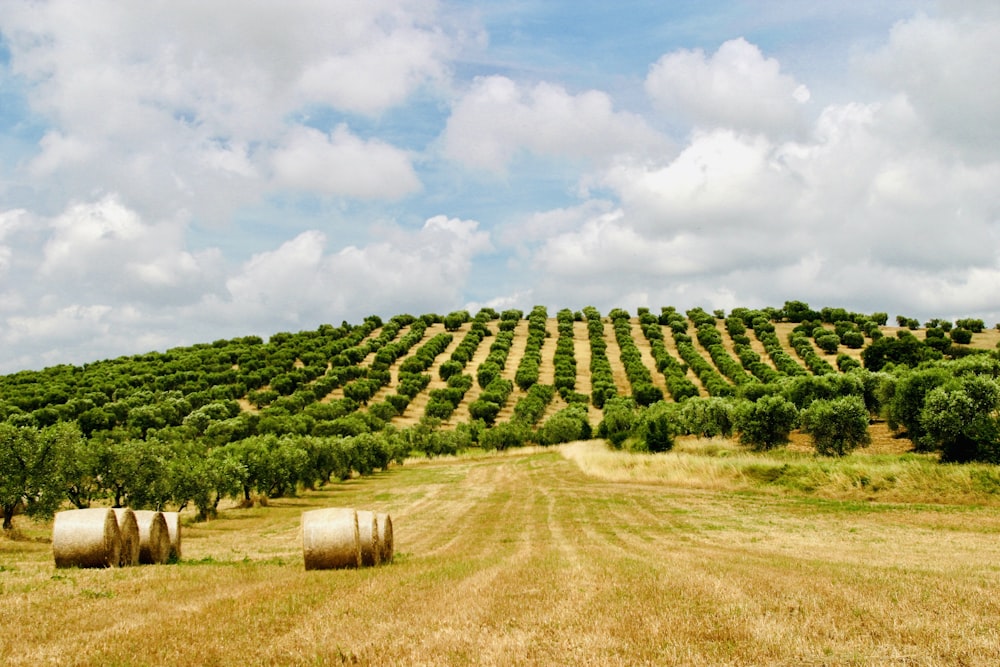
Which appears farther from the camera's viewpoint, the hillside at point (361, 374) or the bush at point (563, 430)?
the hillside at point (361, 374)

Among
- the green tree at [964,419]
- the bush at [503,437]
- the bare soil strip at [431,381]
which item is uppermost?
the bare soil strip at [431,381]

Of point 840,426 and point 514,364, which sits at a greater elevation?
point 514,364

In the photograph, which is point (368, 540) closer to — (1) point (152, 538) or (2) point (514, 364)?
(1) point (152, 538)

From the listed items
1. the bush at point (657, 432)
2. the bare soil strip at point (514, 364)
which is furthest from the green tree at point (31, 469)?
the bare soil strip at point (514, 364)

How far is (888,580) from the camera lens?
15.6 meters

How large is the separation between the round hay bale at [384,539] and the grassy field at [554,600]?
0.83 m

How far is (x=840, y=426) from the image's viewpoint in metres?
64.6

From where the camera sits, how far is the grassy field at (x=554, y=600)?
1031 centimetres

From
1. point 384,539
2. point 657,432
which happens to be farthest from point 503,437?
point 384,539

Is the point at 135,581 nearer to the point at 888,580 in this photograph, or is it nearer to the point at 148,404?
the point at 888,580

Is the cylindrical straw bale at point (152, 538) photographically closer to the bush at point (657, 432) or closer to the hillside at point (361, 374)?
the bush at point (657, 432)

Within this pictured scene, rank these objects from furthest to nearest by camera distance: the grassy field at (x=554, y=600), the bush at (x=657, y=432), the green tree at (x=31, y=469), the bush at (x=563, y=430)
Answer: the bush at (x=563, y=430) < the bush at (x=657, y=432) < the green tree at (x=31, y=469) < the grassy field at (x=554, y=600)

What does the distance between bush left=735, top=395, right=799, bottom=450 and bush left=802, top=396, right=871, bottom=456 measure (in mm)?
6173

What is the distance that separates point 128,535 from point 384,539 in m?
7.66
